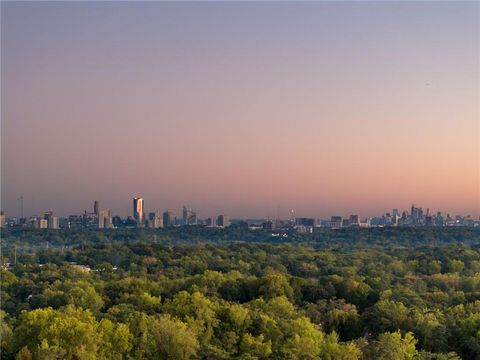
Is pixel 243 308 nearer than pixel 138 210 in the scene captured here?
Yes

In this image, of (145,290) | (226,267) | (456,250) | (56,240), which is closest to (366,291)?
(145,290)

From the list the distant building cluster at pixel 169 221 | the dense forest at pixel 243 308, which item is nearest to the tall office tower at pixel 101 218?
the distant building cluster at pixel 169 221

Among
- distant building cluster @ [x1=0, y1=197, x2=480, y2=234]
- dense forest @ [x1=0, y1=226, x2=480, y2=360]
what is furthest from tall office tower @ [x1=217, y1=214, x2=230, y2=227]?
dense forest @ [x1=0, y1=226, x2=480, y2=360]

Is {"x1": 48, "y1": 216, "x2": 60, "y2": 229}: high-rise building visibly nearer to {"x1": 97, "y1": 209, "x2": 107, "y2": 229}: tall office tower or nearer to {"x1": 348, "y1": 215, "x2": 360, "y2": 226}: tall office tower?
{"x1": 97, "y1": 209, "x2": 107, "y2": 229}: tall office tower

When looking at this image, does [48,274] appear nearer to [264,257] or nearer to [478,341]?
[264,257]

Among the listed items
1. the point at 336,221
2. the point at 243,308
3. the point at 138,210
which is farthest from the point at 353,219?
the point at 243,308

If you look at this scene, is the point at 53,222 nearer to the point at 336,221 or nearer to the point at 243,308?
the point at 336,221
